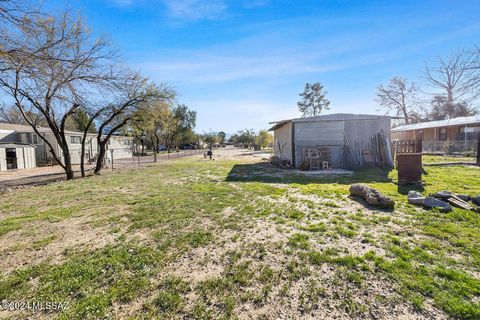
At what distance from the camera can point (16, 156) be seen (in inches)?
733

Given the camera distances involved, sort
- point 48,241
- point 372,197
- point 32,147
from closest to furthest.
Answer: point 48,241, point 372,197, point 32,147

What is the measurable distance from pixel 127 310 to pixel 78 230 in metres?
2.91

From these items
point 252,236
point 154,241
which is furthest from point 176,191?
point 252,236

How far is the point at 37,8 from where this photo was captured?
359cm

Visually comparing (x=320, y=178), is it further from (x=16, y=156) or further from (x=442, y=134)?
(x=16, y=156)

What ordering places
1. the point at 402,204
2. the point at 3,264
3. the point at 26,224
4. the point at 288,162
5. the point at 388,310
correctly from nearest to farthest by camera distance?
the point at 388,310 < the point at 3,264 < the point at 26,224 < the point at 402,204 < the point at 288,162

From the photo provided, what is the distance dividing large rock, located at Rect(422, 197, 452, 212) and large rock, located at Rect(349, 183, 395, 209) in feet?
2.19

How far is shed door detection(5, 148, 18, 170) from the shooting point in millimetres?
18091

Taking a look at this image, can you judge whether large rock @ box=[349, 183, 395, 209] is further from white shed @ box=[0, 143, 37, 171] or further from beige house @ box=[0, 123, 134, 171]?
white shed @ box=[0, 143, 37, 171]

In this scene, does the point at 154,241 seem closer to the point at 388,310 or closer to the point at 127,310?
the point at 127,310

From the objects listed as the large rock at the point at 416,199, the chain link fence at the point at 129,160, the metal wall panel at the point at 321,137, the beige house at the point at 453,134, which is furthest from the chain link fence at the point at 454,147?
the chain link fence at the point at 129,160

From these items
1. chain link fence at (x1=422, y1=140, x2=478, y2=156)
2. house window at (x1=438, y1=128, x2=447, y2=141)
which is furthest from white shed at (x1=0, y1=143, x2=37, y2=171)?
house window at (x1=438, y1=128, x2=447, y2=141)

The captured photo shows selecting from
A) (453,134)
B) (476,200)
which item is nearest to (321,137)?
(476,200)

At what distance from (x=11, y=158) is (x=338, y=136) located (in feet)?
84.7
